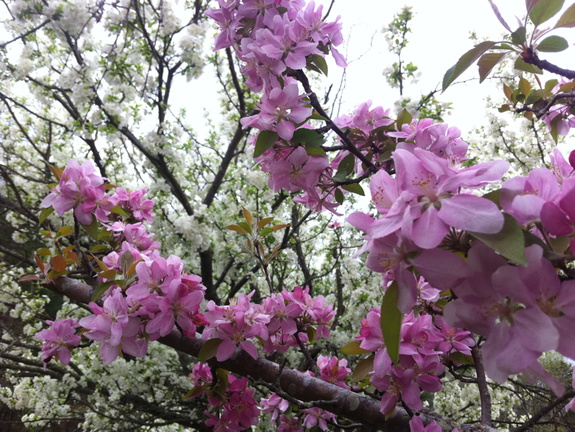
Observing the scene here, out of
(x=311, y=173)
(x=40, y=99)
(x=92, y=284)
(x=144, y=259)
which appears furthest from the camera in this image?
(x=40, y=99)

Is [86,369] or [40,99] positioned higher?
[40,99]

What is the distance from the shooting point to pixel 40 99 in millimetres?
4473

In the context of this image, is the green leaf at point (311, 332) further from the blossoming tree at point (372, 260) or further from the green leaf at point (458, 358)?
the green leaf at point (458, 358)

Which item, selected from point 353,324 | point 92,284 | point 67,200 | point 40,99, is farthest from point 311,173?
point 40,99

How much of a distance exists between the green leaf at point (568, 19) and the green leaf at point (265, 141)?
0.65m

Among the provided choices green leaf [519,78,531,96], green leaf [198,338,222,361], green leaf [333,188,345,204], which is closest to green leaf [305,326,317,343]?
green leaf [198,338,222,361]

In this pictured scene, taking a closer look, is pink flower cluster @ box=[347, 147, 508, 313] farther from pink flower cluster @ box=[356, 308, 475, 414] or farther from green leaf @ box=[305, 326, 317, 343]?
green leaf @ box=[305, 326, 317, 343]

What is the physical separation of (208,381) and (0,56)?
4.17m

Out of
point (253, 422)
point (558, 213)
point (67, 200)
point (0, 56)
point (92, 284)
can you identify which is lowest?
point (253, 422)

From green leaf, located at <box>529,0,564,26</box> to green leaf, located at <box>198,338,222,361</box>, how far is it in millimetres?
1119

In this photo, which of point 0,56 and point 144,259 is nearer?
point 144,259

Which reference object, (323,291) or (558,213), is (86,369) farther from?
(558,213)

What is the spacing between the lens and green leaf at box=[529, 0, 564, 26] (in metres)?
0.76

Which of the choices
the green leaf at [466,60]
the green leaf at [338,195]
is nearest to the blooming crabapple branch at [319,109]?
the green leaf at [338,195]
